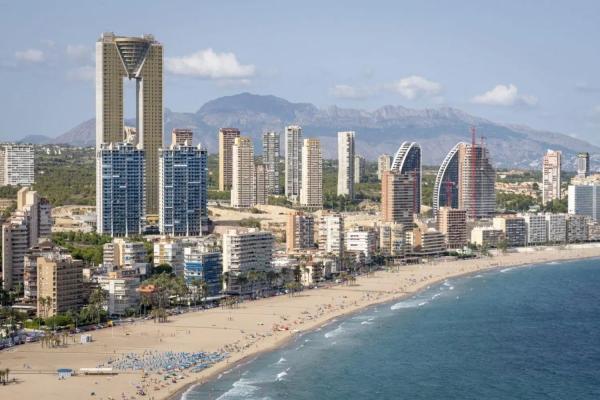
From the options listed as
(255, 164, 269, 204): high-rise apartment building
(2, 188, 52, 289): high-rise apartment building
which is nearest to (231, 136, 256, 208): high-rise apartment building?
(255, 164, 269, 204): high-rise apartment building

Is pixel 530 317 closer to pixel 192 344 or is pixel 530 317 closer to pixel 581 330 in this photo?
pixel 581 330

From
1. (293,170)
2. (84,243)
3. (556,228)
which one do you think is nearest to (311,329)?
(84,243)

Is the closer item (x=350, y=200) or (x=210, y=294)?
(x=210, y=294)

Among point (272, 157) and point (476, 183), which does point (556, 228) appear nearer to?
point (476, 183)

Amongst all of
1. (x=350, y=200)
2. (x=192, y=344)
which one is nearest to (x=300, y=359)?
(x=192, y=344)

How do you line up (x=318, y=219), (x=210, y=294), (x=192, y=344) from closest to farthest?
(x=192, y=344) < (x=210, y=294) < (x=318, y=219)

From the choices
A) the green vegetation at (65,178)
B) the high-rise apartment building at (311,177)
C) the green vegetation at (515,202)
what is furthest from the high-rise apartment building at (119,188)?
the green vegetation at (515,202)

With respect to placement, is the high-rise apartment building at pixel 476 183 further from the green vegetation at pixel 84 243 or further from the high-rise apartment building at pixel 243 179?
the green vegetation at pixel 84 243

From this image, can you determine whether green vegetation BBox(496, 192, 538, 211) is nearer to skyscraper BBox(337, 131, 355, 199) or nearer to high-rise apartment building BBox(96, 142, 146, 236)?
skyscraper BBox(337, 131, 355, 199)
